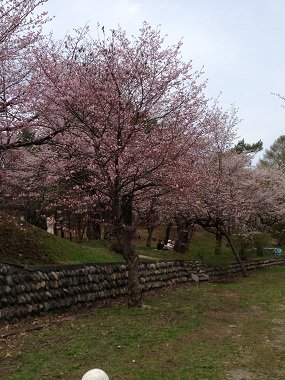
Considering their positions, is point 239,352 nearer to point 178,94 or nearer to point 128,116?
point 128,116

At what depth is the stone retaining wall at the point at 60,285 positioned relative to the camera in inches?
387

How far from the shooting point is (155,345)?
25.6 feet

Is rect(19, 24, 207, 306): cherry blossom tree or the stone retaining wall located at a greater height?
rect(19, 24, 207, 306): cherry blossom tree

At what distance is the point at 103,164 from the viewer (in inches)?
441

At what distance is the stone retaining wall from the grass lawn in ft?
1.76

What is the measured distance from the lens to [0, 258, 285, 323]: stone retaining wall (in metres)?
9.84

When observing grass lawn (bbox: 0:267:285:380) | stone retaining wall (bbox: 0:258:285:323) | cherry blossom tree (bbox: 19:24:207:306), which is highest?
cherry blossom tree (bbox: 19:24:207:306)

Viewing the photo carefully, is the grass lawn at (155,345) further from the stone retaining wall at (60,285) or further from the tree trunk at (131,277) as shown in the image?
the stone retaining wall at (60,285)

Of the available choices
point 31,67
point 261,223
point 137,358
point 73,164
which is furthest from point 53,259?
point 261,223

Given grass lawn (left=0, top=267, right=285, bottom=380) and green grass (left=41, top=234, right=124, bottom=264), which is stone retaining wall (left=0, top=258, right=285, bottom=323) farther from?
green grass (left=41, top=234, right=124, bottom=264)

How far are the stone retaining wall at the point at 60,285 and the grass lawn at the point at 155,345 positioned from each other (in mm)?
536

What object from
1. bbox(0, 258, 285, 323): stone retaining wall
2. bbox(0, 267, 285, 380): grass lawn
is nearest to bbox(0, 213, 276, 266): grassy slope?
bbox(0, 258, 285, 323): stone retaining wall

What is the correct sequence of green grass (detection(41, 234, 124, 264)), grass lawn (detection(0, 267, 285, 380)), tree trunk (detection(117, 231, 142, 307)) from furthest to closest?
green grass (detection(41, 234, 124, 264)), tree trunk (detection(117, 231, 142, 307)), grass lawn (detection(0, 267, 285, 380))

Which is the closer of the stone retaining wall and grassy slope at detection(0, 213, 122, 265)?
the stone retaining wall
